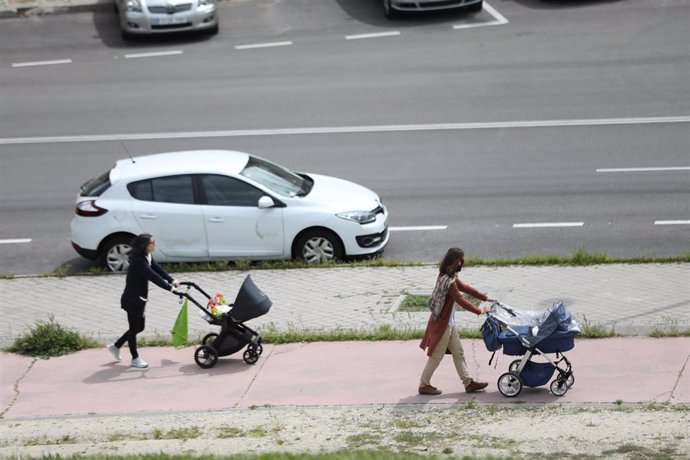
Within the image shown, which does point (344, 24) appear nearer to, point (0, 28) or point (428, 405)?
point (0, 28)

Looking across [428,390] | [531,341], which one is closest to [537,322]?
[531,341]

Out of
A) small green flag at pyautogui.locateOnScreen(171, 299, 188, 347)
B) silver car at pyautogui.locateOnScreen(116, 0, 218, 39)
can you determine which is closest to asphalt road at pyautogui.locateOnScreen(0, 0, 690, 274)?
silver car at pyautogui.locateOnScreen(116, 0, 218, 39)

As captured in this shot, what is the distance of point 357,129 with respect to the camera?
21.2 m

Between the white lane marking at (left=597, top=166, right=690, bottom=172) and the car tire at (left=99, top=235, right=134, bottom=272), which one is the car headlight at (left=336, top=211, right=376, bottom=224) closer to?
the car tire at (left=99, top=235, right=134, bottom=272)

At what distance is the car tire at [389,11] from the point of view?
26.4 meters

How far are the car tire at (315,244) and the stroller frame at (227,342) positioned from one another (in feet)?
11.5

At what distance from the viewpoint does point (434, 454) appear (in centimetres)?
912

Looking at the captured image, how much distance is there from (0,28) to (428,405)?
66.3 ft

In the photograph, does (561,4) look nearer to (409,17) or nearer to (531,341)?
(409,17)

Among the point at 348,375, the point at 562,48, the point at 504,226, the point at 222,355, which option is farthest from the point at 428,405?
the point at 562,48

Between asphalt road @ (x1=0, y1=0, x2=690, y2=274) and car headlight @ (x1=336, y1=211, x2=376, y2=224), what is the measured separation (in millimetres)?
779

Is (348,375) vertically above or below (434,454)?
below

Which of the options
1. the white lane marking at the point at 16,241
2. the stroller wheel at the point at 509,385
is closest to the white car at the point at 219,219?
the white lane marking at the point at 16,241

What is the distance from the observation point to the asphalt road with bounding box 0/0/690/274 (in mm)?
17469
